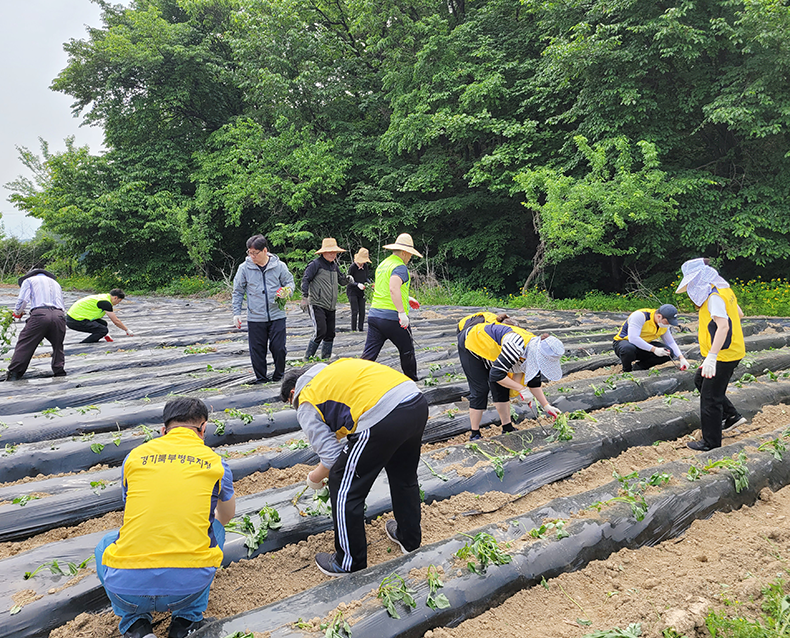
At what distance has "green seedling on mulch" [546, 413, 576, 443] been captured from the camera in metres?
3.71

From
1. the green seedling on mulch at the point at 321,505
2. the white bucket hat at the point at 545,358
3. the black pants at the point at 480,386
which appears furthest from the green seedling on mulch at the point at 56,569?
the white bucket hat at the point at 545,358

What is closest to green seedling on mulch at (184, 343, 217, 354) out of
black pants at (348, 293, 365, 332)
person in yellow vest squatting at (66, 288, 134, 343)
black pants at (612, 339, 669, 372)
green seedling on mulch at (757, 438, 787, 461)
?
person in yellow vest squatting at (66, 288, 134, 343)

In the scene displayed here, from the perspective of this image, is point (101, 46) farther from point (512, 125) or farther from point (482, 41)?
point (512, 125)

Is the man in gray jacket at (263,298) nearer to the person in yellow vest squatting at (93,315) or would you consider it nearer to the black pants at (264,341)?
the black pants at (264,341)

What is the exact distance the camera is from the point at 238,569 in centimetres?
248

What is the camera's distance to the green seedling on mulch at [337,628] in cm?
187

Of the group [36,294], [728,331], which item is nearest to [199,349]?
[36,294]

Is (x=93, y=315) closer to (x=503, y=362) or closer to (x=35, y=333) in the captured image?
(x=35, y=333)

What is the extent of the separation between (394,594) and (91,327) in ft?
24.2

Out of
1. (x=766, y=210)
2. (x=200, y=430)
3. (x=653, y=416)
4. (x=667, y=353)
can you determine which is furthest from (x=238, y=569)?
(x=766, y=210)

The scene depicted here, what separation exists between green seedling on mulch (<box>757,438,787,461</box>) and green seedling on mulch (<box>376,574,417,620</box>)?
301cm

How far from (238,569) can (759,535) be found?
286 cm

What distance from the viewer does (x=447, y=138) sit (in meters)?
16.5

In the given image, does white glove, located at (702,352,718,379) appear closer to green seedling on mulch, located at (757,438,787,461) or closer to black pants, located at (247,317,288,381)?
green seedling on mulch, located at (757,438,787,461)
